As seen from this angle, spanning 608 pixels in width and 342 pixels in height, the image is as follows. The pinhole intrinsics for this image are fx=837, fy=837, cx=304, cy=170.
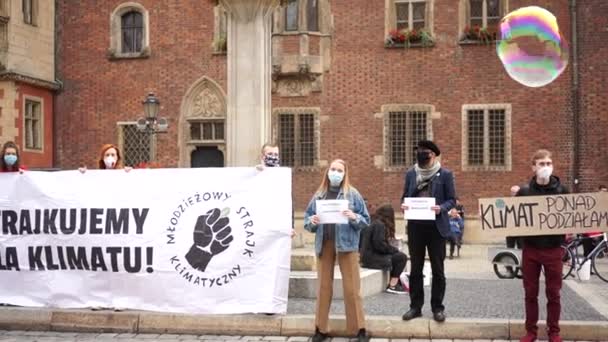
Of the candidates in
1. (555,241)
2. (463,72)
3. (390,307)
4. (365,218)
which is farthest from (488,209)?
(463,72)

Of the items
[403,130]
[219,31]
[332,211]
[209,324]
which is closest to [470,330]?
[332,211]

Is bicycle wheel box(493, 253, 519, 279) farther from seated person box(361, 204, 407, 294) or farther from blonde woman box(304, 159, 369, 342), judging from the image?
blonde woman box(304, 159, 369, 342)

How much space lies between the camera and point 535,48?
11.4 metres

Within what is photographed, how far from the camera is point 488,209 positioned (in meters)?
9.11

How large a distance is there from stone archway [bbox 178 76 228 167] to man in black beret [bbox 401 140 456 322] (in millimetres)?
17926

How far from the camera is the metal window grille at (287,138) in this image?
84.3ft

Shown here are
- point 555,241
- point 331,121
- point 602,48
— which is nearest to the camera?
point 555,241

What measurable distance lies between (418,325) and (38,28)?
68.8 ft

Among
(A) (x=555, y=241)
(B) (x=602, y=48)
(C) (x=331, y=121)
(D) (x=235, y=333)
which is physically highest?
(B) (x=602, y=48)

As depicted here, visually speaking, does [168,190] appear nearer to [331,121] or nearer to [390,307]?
[390,307]

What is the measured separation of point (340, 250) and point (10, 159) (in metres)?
4.37

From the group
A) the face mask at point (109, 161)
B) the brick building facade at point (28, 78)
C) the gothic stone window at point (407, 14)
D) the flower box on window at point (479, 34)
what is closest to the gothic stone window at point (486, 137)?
the flower box on window at point (479, 34)

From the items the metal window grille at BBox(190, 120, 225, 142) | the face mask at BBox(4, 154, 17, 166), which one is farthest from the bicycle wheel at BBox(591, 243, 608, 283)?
the metal window grille at BBox(190, 120, 225, 142)

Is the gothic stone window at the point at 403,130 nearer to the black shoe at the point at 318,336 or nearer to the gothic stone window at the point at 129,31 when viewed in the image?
the gothic stone window at the point at 129,31
